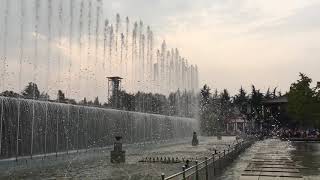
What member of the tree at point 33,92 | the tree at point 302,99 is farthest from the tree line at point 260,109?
the tree at point 33,92

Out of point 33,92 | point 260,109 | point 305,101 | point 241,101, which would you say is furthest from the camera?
point 241,101

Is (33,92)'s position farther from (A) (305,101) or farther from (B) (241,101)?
(B) (241,101)

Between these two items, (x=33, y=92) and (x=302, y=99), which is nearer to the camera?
(x=33, y=92)

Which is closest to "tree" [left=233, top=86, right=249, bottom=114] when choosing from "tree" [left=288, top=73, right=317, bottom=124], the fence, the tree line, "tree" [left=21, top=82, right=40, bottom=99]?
the tree line

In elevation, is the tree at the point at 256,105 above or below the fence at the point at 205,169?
above

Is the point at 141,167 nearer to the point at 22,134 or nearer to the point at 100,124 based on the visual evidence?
the point at 22,134

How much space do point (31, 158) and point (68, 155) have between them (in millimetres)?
4147

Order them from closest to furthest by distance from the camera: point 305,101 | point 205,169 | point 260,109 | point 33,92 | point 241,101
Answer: point 205,169, point 33,92, point 305,101, point 260,109, point 241,101

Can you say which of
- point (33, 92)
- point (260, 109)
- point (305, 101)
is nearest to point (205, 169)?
point (33, 92)

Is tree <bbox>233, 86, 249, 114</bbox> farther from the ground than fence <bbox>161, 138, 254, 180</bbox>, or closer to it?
farther from the ground

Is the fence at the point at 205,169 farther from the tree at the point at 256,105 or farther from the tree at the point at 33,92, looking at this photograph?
the tree at the point at 256,105

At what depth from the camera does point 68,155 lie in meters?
26.5

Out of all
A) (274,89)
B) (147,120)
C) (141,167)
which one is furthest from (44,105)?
(274,89)

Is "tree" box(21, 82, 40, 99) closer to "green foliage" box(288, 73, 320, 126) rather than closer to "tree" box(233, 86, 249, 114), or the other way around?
"green foliage" box(288, 73, 320, 126)
